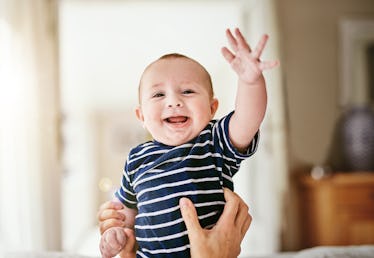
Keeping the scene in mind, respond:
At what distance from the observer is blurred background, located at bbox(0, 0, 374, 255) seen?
0.66 metres

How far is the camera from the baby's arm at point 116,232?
1.32 feet

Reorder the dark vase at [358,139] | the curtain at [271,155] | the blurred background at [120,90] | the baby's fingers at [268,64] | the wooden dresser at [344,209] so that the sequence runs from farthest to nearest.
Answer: the dark vase at [358,139] < the wooden dresser at [344,209] < the curtain at [271,155] < the blurred background at [120,90] < the baby's fingers at [268,64]

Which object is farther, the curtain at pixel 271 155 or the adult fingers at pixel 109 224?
the curtain at pixel 271 155

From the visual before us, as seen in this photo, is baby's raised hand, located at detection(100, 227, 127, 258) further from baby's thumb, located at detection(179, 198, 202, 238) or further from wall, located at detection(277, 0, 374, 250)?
wall, located at detection(277, 0, 374, 250)

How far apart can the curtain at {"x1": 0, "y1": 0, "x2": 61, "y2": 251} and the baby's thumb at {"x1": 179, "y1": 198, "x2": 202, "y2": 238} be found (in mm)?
363

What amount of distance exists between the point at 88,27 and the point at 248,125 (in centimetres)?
63

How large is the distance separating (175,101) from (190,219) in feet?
0.34

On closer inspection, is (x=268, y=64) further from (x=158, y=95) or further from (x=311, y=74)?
(x=311, y=74)

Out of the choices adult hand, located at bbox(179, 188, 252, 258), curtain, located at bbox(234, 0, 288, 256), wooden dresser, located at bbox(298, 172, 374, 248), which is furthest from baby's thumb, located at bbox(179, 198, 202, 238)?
wooden dresser, located at bbox(298, 172, 374, 248)

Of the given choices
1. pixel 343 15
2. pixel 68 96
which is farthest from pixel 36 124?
pixel 343 15

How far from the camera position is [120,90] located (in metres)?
0.85

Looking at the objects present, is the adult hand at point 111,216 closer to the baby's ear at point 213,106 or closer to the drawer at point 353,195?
the baby's ear at point 213,106

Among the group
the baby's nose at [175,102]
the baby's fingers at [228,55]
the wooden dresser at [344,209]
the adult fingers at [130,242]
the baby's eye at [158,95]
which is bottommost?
the wooden dresser at [344,209]

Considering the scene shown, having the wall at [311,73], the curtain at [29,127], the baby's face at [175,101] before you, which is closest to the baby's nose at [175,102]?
the baby's face at [175,101]
